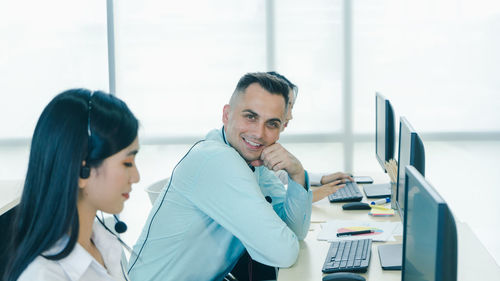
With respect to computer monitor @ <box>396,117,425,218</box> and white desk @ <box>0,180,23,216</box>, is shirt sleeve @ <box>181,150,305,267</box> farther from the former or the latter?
white desk @ <box>0,180,23,216</box>

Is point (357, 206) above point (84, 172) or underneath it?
underneath

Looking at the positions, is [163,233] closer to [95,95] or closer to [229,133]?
[229,133]

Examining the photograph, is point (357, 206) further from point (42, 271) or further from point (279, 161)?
point (42, 271)

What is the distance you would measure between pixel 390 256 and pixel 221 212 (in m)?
0.61

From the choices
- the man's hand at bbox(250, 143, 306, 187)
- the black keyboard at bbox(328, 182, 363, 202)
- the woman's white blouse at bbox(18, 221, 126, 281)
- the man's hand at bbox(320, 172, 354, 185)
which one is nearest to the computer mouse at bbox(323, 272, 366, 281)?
the man's hand at bbox(250, 143, 306, 187)

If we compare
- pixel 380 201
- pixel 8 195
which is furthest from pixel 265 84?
pixel 8 195

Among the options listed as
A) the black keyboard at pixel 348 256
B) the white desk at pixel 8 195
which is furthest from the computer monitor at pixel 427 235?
the white desk at pixel 8 195

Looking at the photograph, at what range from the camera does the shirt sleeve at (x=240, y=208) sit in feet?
6.20

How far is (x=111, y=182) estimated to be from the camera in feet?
4.10

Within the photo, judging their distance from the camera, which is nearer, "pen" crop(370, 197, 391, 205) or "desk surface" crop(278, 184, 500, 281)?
"desk surface" crop(278, 184, 500, 281)

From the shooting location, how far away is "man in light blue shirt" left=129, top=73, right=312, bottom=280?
190cm

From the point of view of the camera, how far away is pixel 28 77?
4.38 m

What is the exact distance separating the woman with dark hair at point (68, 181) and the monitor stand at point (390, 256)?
1039 millimetres

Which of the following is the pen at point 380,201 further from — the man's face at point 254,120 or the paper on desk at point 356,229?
the man's face at point 254,120
